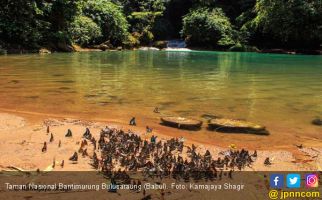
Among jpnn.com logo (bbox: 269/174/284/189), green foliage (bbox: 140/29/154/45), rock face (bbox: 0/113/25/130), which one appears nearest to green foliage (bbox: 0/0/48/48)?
green foliage (bbox: 140/29/154/45)

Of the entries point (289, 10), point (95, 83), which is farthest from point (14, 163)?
point (289, 10)

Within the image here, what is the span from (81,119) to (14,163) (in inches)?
93.5

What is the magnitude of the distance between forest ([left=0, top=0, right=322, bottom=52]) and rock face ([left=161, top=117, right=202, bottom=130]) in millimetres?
21288

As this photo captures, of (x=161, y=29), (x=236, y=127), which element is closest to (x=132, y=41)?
(x=161, y=29)

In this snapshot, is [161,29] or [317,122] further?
[161,29]

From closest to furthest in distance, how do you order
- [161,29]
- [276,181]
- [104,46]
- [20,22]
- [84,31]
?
[276,181] < [20,22] < [84,31] < [104,46] < [161,29]

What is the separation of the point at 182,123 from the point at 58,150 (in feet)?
7.58

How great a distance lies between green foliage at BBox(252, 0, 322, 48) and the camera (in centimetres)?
3525

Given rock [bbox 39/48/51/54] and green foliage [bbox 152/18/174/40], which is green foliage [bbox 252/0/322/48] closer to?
green foliage [bbox 152/18/174/40]

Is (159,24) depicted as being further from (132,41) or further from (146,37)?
(132,41)

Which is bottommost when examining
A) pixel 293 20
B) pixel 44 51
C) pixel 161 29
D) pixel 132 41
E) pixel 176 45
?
pixel 44 51

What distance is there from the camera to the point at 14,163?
3965 mm

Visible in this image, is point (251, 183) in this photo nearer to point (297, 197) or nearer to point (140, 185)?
point (297, 197)

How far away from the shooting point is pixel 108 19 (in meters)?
35.8
